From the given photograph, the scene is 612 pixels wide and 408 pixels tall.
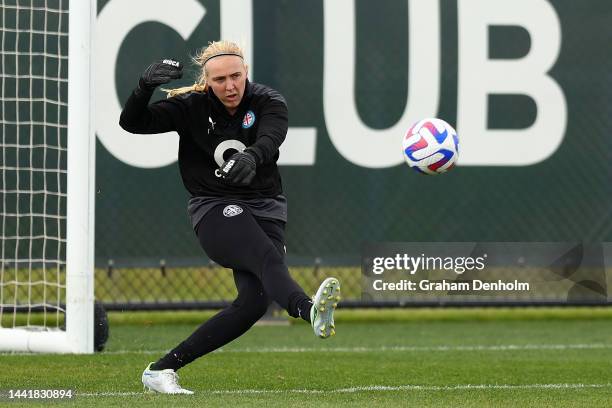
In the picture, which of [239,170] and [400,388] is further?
[400,388]

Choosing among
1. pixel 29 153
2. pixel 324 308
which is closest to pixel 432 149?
pixel 324 308

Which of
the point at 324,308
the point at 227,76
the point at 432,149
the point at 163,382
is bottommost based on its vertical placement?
the point at 163,382

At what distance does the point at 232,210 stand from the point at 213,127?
1.50 feet

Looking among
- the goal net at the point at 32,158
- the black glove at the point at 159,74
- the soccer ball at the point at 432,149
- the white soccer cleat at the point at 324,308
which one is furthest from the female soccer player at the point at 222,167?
the goal net at the point at 32,158

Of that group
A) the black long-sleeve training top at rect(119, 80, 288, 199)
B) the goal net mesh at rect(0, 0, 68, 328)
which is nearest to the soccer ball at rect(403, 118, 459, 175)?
the black long-sleeve training top at rect(119, 80, 288, 199)

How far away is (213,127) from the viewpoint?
6.39 metres

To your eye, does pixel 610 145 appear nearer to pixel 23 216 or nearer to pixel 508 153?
pixel 508 153

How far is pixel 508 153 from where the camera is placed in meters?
10.9

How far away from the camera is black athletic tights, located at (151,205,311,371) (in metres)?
6.00

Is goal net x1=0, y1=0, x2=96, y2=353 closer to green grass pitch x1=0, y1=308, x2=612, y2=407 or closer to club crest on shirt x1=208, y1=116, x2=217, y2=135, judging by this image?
green grass pitch x1=0, y1=308, x2=612, y2=407

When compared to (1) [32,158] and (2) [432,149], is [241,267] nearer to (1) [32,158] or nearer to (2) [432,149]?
(2) [432,149]

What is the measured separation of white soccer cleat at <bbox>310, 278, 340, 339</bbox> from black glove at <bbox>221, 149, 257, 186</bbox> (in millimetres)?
638

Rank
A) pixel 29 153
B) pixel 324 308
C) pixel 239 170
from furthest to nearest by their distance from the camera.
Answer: pixel 29 153 → pixel 239 170 → pixel 324 308

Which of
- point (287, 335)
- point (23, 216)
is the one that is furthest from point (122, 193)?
point (287, 335)
